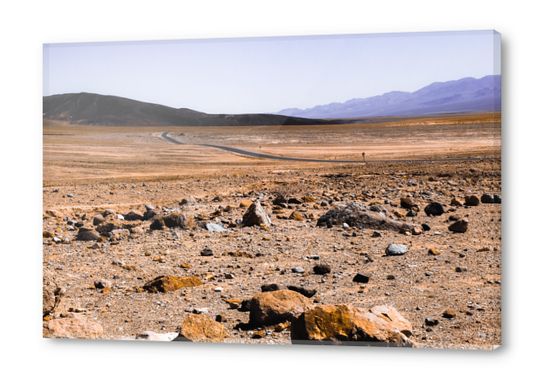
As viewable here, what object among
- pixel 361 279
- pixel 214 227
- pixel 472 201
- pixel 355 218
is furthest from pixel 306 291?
pixel 472 201

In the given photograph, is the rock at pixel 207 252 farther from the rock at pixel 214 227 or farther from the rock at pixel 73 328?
the rock at pixel 73 328

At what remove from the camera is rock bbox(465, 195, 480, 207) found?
182 inches

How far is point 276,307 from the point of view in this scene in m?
4.53

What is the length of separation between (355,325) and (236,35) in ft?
9.32

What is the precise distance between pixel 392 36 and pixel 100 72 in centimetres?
278

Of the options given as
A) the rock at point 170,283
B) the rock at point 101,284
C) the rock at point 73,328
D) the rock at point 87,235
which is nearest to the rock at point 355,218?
the rock at point 170,283

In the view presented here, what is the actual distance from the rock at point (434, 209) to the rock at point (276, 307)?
53.8 inches

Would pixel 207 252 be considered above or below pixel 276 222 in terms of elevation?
below

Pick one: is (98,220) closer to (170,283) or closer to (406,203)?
(170,283)

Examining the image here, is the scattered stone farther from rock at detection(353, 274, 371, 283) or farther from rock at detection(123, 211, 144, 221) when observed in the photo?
rock at detection(123, 211, 144, 221)

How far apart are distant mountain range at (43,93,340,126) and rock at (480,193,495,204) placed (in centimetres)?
147
